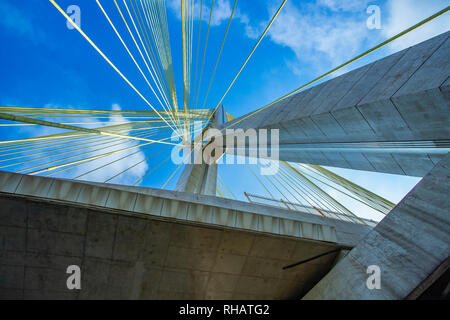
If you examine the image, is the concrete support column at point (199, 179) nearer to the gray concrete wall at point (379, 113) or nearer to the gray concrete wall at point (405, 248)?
the gray concrete wall at point (379, 113)

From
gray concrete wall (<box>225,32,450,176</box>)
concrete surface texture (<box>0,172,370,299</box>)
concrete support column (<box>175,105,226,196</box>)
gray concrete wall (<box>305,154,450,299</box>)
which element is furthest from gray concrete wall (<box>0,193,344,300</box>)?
concrete support column (<box>175,105,226,196</box>)

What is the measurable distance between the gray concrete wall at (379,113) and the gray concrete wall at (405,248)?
116 cm

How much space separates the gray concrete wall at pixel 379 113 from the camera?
173 inches

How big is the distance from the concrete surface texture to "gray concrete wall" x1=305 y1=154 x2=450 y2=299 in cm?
117

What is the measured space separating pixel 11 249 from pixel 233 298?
4.96 m

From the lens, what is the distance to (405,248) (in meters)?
3.55
